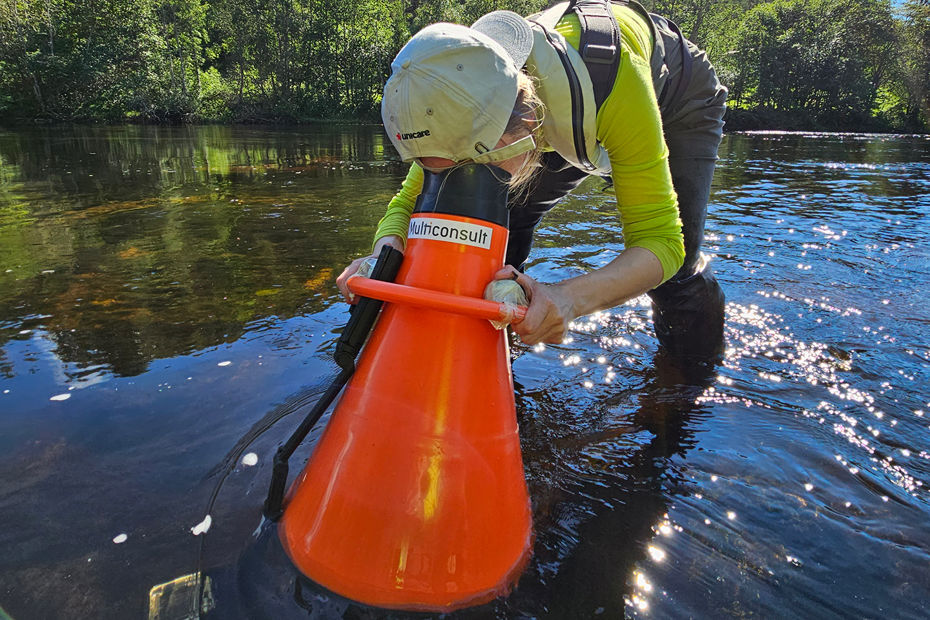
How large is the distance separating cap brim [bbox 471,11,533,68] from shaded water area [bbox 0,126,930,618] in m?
1.32

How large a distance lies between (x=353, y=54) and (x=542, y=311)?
44.1m

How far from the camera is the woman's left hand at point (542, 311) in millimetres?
1343

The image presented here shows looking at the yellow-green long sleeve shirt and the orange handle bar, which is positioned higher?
the yellow-green long sleeve shirt

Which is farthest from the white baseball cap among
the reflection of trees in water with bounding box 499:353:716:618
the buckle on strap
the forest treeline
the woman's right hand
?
the forest treeline

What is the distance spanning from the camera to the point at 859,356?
293cm

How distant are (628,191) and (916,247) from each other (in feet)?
17.0

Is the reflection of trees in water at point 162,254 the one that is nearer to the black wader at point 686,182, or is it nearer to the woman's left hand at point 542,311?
the black wader at point 686,182

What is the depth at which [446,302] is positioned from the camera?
1284 mm

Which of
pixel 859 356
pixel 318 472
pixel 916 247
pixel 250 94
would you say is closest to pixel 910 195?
pixel 916 247

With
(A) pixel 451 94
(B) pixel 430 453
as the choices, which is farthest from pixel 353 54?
(B) pixel 430 453

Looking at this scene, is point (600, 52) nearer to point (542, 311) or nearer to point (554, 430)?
point (542, 311)

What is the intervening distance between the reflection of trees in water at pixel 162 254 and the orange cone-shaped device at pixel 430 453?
1.73m

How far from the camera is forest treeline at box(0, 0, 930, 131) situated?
1287 inches

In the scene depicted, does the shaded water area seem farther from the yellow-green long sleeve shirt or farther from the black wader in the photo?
the yellow-green long sleeve shirt
